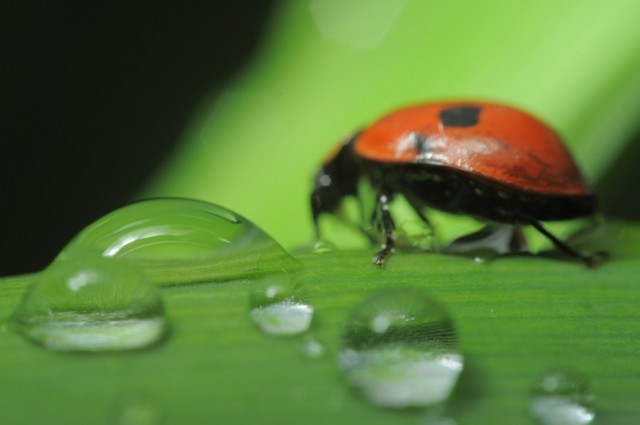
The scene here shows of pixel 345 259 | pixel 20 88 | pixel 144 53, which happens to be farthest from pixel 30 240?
pixel 345 259

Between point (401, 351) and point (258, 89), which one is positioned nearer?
point (401, 351)

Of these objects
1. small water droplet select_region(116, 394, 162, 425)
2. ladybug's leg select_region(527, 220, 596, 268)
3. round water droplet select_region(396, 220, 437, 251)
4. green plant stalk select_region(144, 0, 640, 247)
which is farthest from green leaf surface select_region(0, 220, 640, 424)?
green plant stalk select_region(144, 0, 640, 247)

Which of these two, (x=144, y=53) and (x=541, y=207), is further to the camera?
(x=144, y=53)

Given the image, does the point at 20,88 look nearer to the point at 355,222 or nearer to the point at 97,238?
the point at 355,222

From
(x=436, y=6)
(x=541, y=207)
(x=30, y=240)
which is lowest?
(x=30, y=240)

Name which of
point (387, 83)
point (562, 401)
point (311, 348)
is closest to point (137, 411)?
point (311, 348)

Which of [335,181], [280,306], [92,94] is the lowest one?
[92,94]

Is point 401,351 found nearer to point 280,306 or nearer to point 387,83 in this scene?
point 280,306
